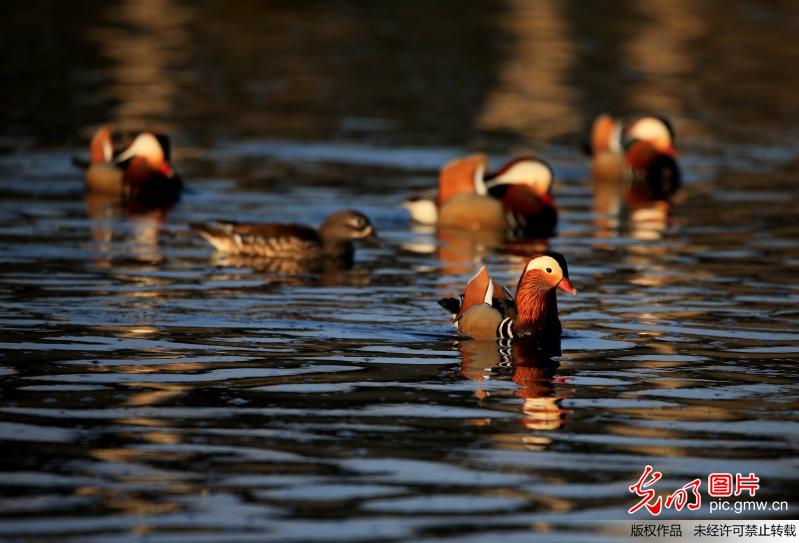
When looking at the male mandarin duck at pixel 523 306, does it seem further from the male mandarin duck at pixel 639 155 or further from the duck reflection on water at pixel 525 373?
the male mandarin duck at pixel 639 155

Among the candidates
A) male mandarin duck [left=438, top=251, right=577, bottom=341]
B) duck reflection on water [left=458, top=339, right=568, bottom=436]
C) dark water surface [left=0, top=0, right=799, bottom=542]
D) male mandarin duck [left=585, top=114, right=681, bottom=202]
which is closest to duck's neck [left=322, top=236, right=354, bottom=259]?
dark water surface [left=0, top=0, right=799, bottom=542]

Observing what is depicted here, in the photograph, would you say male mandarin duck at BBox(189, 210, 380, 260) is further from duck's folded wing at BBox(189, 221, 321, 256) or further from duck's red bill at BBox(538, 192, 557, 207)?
duck's red bill at BBox(538, 192, 557, 207)

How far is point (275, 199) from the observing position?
74.8ft

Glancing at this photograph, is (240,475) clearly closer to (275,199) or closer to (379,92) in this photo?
(275,199)

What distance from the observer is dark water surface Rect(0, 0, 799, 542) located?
9211 millimetres

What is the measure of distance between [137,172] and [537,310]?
1063 centimetres

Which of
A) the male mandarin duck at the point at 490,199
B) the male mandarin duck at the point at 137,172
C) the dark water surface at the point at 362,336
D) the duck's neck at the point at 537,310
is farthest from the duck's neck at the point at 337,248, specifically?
the duck's neck at the point at 537,310

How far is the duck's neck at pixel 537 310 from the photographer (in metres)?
13.5

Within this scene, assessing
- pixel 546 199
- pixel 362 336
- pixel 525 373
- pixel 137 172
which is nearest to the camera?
pixel 525 373

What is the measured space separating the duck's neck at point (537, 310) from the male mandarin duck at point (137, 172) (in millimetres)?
9919

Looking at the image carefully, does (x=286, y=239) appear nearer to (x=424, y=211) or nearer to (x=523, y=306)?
(x=424, y=211)

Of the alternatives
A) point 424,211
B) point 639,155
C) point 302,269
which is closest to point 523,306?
point 302,269

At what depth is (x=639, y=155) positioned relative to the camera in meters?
26.3

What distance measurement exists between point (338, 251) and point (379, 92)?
1777 cm
